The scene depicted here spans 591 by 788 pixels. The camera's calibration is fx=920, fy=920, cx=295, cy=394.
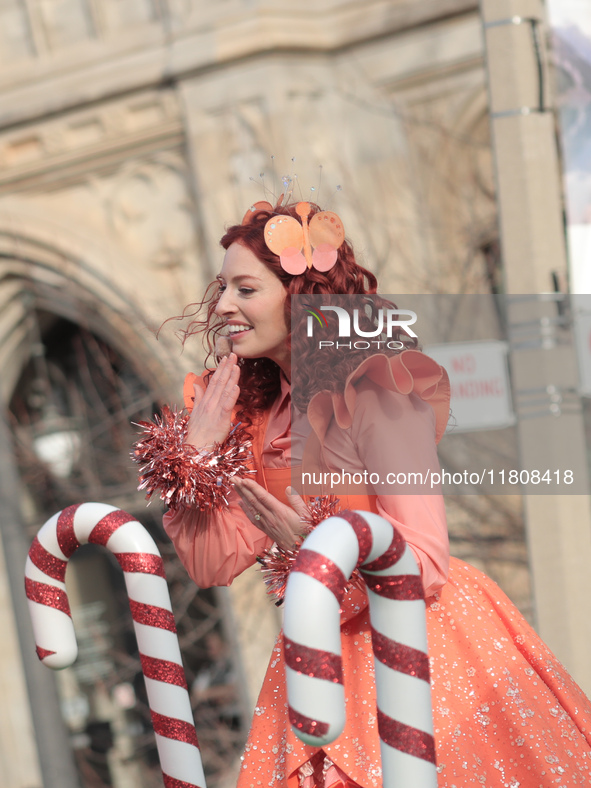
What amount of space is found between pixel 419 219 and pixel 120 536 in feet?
11.6

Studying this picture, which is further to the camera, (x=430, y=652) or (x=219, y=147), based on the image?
(x=219, y=147)

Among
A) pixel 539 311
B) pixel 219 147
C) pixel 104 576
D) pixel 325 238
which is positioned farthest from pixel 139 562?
pixel 104 576

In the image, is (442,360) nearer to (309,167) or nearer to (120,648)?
(309,167)

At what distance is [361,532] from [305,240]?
2.22 ft

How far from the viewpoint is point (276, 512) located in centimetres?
149

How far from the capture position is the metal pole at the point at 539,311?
2.69 meters

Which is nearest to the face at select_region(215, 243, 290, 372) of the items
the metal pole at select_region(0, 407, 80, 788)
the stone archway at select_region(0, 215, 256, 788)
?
the stone archway at select_region(0, 215, 256, 788)

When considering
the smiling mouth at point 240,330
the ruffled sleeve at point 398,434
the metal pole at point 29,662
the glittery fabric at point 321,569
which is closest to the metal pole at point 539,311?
the ruffled sleeve at point 398,434

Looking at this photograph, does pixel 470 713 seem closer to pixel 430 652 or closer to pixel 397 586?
pixel 430 652

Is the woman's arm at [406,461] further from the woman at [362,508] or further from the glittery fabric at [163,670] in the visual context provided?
the glittery fabric at [163,670]

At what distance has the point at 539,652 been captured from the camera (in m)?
1.56

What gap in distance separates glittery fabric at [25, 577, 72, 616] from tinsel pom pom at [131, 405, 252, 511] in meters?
0.22

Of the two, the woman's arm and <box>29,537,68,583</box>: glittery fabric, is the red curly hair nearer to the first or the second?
the woman's arm

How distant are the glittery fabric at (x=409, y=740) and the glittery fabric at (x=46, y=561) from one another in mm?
648
